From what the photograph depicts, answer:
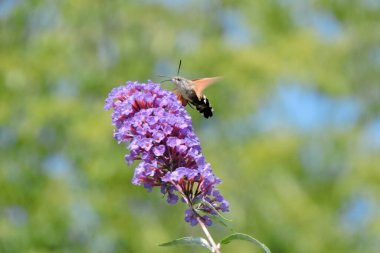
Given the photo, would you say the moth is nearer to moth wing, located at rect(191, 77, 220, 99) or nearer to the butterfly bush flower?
moth wing, located at rect(191, 77, 220, 99)

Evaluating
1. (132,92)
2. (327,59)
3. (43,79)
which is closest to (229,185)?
(43,79)

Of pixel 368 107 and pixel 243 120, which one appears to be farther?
pixel 368 107

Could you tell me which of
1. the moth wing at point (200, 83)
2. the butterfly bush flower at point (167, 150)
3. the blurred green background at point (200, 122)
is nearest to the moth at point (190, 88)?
the moth wing at point (200, 83)

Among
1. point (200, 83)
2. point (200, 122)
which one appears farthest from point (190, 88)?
point (200, 122)

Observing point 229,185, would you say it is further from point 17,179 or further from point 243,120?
point 17,179

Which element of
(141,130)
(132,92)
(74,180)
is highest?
(74,180)
